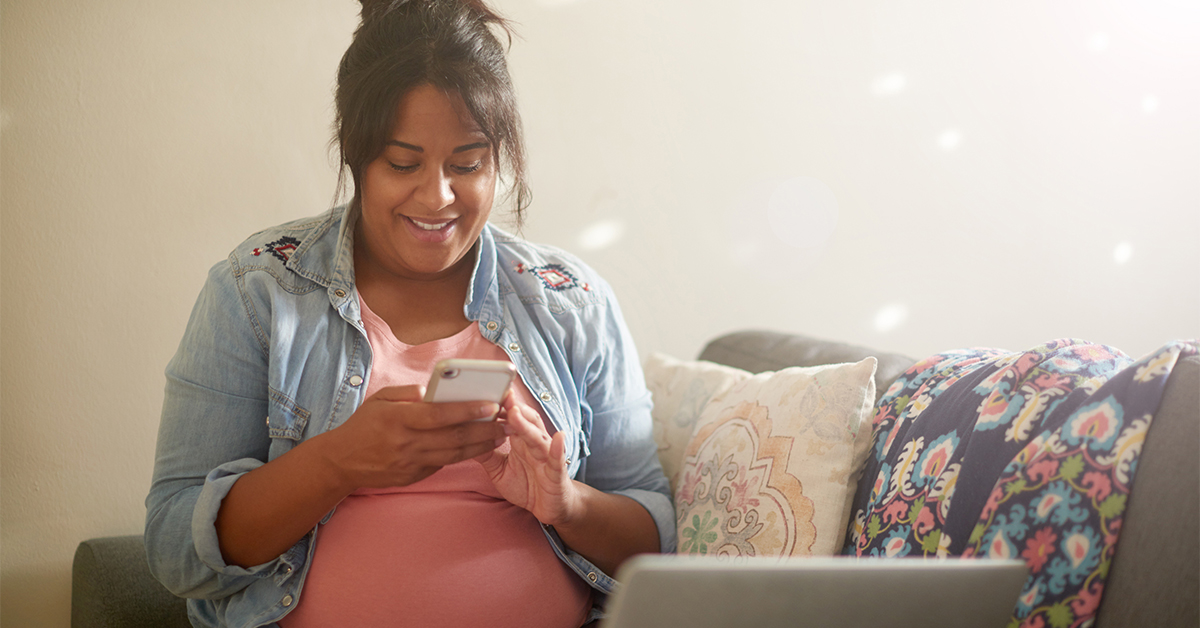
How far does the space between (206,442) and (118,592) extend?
0.44 meters

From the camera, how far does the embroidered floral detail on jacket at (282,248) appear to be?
→ 1094 millimetres

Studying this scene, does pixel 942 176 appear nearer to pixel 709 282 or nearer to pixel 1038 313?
pixel 1038 313

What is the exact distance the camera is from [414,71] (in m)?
1.00

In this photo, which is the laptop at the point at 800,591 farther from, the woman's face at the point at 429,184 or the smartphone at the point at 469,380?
the woman's face at the point at 429,184

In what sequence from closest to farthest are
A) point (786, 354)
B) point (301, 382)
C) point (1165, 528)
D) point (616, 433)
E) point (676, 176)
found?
point (1165, 528)
point (301, 382)
point (616, 433)
point (786, 354)
point (676, 176)

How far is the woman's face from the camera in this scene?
1.01 metres

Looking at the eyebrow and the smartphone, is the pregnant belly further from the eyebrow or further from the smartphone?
the eyebrow

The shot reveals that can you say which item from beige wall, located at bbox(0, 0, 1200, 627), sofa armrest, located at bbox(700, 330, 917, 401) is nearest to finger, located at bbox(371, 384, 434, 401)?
sofa armrest, located at bbox(700, 330, 917, 401)

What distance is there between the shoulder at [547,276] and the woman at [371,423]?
0.23 ft

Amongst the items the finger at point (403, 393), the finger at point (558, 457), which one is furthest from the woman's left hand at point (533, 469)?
the finger at point (403, 393)

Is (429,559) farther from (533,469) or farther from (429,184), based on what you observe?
(429,184)

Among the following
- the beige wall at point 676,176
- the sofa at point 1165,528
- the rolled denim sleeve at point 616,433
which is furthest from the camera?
the beige wall at point 676,176

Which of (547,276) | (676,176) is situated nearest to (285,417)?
(547,276)

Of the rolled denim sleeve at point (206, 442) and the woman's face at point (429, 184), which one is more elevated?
the woman's face at point (429, 184)
